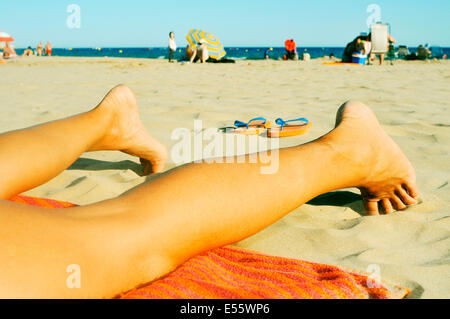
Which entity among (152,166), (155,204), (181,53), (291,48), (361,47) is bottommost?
(152,166)

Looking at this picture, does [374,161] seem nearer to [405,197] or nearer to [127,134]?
[405,197]

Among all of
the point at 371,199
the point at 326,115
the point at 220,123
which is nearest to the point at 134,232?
the point at 371,199

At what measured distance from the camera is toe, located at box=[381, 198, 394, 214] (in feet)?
5.50

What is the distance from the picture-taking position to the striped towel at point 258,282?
1.01 meters

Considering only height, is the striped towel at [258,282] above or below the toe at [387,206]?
below

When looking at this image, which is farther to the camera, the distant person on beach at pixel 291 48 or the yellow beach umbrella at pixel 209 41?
the distant person on beach at pixel 291 48

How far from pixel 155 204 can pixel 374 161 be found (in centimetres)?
91

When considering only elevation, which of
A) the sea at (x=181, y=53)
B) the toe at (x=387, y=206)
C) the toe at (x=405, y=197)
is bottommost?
the toe at (x=387, y=206)

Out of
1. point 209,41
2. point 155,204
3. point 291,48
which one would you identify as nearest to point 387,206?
point 155,204

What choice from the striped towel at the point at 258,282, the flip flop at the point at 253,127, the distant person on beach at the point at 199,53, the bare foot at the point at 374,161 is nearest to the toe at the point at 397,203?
the bare foot at the point at 374,161

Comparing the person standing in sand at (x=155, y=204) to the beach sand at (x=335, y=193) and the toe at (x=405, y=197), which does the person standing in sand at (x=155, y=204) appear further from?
the beach sand at (x=335, y=193)

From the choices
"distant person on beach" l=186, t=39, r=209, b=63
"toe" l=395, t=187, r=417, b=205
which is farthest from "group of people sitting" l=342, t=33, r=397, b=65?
"toe" l=395, t=187, r=417, b=205

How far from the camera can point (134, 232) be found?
99 centimetres

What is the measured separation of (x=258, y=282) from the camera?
111cm
